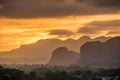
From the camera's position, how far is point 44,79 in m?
120

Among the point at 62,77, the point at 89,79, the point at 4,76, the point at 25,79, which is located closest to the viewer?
the point at 4,76

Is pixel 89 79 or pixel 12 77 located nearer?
pixel 12 77

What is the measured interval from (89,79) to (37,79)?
72.7 ft

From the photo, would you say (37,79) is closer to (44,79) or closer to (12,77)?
(44,79)

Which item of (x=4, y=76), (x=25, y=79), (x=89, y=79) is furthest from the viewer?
(x=89, y=79)

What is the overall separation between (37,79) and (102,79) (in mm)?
20312

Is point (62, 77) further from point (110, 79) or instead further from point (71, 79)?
point (110, 79)

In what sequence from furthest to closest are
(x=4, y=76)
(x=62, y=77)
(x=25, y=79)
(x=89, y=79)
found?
(x=89, y=79) < (x=62, y=77) < (x=25, y=79) < (x=4, y=76)

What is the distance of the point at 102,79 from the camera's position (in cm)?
12962

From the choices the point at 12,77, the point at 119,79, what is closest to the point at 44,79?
the point at 12,77

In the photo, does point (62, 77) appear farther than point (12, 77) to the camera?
Yes

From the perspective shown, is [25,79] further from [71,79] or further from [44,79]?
[71,79]

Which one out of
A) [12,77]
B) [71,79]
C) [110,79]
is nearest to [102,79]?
[110,79]

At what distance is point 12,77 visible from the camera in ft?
363
